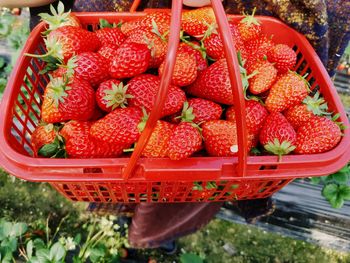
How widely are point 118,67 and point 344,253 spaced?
122 centimetres

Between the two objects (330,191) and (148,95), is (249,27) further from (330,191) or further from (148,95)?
(330,191)

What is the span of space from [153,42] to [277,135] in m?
0.38

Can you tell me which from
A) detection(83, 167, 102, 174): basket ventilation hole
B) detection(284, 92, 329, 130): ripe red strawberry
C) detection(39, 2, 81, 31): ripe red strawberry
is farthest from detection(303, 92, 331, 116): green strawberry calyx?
detection(39, 2, 81, 31): ripe red strawberry

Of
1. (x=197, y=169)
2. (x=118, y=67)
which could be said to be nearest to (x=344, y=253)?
(x=197, y=169)

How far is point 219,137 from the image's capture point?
0.85 meters

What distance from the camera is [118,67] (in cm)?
90

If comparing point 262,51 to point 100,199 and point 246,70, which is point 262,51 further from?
point 100,199

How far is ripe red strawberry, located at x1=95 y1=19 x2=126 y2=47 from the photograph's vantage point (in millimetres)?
1002

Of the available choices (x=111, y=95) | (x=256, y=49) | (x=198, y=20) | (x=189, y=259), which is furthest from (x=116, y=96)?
(x=189, y=259)

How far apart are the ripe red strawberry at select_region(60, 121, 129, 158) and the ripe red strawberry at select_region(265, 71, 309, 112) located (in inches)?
15.3

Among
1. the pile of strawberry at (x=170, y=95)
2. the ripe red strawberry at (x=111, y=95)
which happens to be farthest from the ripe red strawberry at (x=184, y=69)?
the ripe red strawberry at (x=111, y=95)

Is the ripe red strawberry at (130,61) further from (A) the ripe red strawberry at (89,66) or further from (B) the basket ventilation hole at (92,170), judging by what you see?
(B) the basket ventilation hole at (92,170)

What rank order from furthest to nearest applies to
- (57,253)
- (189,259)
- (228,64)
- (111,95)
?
(189,259)
(57,253)
(111,95)
(228,64)

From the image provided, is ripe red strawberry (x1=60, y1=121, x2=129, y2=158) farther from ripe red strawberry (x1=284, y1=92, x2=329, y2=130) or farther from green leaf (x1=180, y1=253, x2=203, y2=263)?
green leaf (x1=180, y1=253, x2=203, y2=263)
